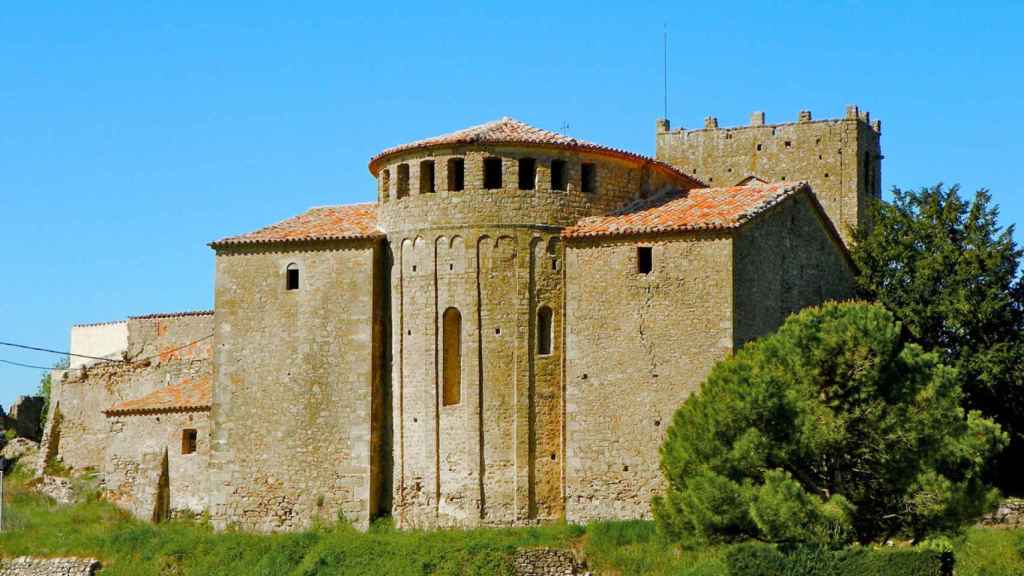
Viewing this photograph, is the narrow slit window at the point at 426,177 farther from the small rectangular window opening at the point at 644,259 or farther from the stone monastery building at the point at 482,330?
the small rectangular window opening at the point at 644,259

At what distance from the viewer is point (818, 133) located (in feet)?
158

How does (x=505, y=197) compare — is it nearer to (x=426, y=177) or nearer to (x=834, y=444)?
(x=426, y=177)

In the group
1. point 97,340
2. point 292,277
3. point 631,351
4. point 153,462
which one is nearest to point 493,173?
point 631,351

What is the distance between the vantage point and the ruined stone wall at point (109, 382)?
144 feet

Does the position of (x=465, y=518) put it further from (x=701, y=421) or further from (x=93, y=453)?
(x=93, y=453)

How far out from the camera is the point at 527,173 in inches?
1334

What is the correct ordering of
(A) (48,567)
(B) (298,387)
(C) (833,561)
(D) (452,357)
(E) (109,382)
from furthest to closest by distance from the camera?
(E) (109,382) < (A) (48,567) < (B) (298,387) < (D) (452,357) < (C) (833,561)

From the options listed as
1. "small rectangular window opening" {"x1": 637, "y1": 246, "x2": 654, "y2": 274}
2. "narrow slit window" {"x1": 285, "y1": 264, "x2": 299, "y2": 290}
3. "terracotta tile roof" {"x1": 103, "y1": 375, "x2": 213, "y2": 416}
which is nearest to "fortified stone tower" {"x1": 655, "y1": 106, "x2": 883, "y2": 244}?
"small rectangular window opening" {"x1": 637, "y1": 246, "x2": 654, "y2": 274}

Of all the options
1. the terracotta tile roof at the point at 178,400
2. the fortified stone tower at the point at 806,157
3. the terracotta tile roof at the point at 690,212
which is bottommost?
the terracotta tile roof at the point at 178,400

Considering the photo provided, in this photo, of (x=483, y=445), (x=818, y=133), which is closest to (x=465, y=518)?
(x=483, y=445)

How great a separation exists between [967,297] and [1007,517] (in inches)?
215

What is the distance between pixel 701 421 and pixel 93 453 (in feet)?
74.5

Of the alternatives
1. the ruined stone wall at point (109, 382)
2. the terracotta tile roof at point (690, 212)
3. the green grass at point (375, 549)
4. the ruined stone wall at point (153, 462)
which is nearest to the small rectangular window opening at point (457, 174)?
the terracotta tile roof at point (690, 212)

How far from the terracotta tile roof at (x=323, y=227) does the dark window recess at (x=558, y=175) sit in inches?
155
